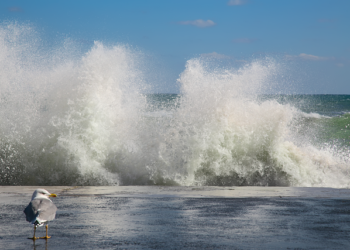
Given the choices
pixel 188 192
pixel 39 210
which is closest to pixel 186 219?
pixel 39 210

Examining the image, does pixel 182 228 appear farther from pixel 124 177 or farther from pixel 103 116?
pixel 103 116

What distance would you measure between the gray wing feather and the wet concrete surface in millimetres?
247

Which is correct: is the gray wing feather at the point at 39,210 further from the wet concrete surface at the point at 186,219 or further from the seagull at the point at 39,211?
the wet concrete surface at the point at 186,219

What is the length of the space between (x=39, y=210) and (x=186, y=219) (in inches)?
74.8

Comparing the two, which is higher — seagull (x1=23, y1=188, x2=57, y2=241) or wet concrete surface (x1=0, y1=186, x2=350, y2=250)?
seagull (x1=23, y1=188, x2=57, y2=241)

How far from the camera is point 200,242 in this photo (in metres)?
4.20

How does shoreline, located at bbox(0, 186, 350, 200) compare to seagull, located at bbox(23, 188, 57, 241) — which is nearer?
seagull, located at bbox(23, 188, 57, 241)

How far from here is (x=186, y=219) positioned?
5297 mm

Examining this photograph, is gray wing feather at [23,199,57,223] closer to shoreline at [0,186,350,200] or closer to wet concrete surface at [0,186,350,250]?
wet concrete surface at [0,186,350,250]

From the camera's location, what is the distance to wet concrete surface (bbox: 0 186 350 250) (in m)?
4.20

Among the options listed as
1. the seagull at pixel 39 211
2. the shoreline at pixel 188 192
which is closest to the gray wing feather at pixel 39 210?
the seagull at pixel 39 211

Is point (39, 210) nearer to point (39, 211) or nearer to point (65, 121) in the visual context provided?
point (39, 211)

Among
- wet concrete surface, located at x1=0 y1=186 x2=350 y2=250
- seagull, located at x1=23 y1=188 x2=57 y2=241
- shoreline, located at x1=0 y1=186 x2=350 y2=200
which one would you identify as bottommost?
wet concrete surface, located at x1=0 y1=186 x2=350 y2=250

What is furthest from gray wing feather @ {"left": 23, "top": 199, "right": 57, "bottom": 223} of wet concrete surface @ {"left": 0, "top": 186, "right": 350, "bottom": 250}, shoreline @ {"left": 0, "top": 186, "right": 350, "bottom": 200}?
shoreline @ {"left": 0, "top": 186, "right": 350, "bottom": 200}
